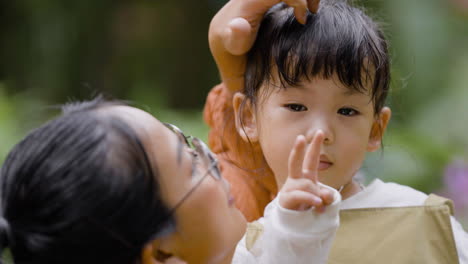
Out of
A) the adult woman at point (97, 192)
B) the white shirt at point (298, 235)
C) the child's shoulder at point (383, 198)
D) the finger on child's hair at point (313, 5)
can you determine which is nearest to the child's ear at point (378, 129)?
the child's shoulder at point (383, 198)

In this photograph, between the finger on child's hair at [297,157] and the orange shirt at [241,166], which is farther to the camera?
the orange shirt at [241,166]

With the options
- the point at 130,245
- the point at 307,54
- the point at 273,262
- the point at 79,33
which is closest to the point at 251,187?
the point at 307,54

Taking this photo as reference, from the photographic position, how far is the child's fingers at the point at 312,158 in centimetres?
115

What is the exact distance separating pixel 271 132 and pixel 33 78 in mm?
3636

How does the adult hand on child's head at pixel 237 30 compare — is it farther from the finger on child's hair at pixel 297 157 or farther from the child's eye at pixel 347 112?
the finger on child's hair at pixel 297 157

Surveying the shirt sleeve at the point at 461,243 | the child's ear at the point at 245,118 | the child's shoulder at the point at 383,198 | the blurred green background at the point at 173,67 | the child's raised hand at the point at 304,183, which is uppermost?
the child's raised hand at the point at 304,183

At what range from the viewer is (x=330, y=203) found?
3.84 feet

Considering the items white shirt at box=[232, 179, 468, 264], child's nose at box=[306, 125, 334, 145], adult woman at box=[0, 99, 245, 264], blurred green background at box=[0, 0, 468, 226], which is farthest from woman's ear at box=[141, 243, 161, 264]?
blurred green background at box=[0, 0, 468, 226]

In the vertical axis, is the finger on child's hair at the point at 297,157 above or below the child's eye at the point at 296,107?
Result: above

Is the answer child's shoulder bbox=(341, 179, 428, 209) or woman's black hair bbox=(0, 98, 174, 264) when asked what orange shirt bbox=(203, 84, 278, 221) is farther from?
woman's black hair bbox=(0, 98, 174, 264)

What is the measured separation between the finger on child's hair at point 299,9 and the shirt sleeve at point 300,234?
1.66 feet

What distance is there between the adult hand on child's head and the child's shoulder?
44 centimetres

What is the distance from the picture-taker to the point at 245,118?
1716 mm

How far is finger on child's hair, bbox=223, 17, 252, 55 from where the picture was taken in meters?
1.55
